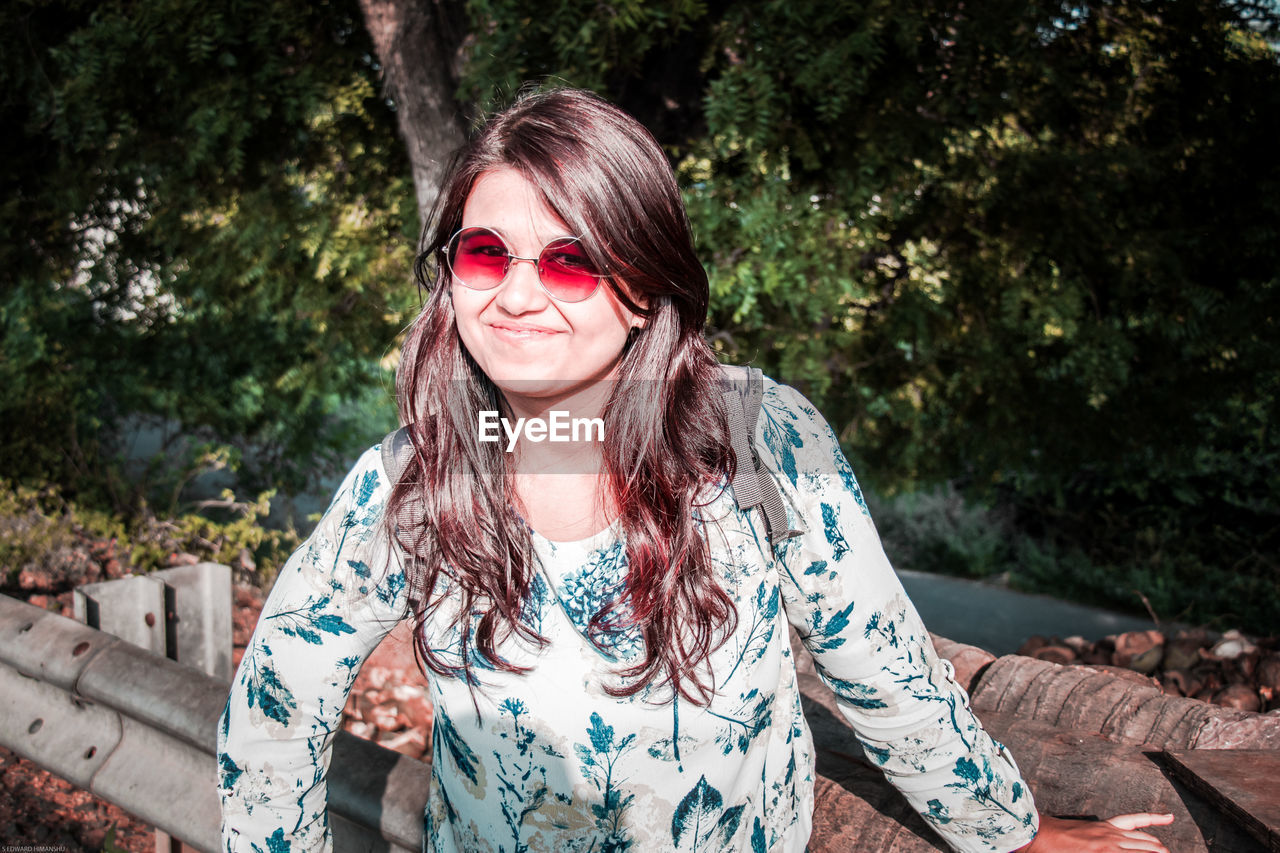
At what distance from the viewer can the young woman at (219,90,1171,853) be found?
132 cm

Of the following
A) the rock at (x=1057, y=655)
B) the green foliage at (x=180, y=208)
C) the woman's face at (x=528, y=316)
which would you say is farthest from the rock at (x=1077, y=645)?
the green foliage at (x=180, y=208)

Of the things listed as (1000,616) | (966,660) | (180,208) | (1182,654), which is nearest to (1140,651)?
(1182,654)

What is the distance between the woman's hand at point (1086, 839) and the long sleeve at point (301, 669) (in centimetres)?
109

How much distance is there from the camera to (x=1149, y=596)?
6773 mm

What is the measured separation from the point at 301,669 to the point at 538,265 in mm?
700

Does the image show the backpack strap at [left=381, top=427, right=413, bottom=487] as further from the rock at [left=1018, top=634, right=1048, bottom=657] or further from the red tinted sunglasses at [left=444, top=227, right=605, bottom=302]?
the rock at [left=1018, top=634, right=1048, bottom=657]

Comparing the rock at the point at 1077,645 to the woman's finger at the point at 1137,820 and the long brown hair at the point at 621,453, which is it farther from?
the long brown hair at the point at 621,453

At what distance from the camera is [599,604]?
4.49 ft

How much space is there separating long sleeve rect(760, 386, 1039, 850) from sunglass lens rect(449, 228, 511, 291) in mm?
473

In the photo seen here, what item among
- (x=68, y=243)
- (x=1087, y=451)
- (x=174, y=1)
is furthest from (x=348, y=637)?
(x=68, y=243)

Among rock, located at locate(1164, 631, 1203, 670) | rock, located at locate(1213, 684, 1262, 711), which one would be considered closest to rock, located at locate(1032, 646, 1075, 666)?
rock, located at locate(1164, 631, 1203, 670)

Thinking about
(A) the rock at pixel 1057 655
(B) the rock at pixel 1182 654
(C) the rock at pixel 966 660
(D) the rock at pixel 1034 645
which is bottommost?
(D) the rock at pixel 1034 645

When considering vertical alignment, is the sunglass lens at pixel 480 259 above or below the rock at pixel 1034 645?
above

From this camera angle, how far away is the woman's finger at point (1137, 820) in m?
1.49
